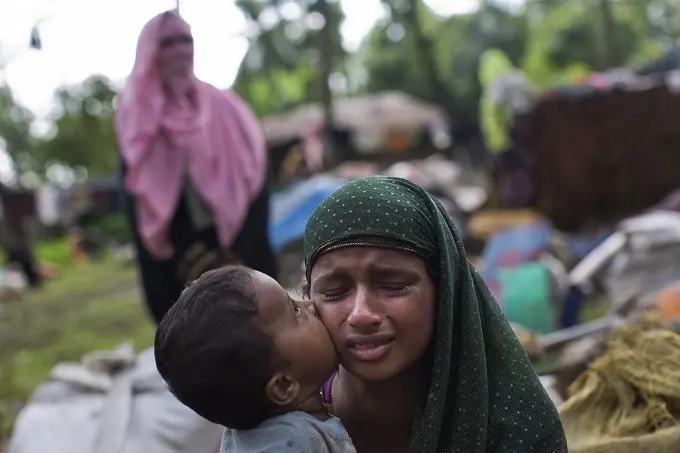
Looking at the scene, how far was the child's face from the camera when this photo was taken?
1.48 metres

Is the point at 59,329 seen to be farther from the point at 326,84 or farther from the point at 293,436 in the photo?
the point at 293,436

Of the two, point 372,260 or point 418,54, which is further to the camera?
point 418,54

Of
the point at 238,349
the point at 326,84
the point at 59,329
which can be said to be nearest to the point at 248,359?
the point at 238,349

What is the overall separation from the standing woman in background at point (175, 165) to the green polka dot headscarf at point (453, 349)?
2.58 m

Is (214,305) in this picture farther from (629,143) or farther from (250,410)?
(629,143)

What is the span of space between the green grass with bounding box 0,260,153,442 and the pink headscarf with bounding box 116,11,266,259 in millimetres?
1726

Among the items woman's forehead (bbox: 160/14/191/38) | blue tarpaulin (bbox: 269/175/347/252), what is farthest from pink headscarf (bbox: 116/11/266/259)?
blue tarpaulin (bbox: 269/175/347/252)

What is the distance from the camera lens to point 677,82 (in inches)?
361

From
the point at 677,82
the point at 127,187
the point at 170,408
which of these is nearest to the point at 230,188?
the point at 127,187

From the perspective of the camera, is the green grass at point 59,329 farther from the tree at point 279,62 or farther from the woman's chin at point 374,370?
the tree at point 279,62

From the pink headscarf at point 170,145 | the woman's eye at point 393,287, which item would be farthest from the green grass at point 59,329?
the woman's eye at point 393,287

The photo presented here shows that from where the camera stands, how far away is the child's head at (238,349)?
1446 mm

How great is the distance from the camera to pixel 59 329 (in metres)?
8.41

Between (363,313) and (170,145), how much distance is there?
312cm
